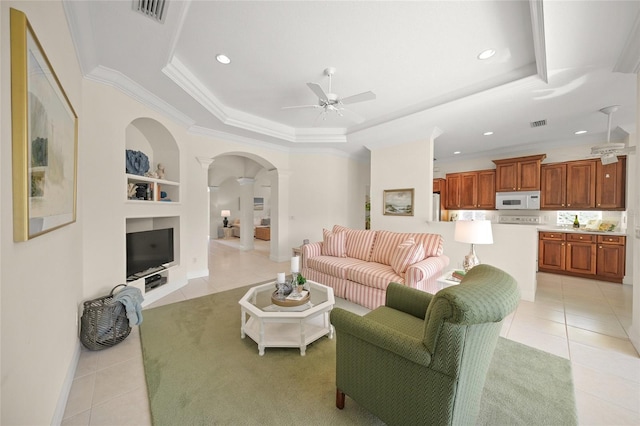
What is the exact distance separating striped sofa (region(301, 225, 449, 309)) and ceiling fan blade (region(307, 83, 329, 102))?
210cm

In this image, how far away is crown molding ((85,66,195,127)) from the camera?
2574 millimetres

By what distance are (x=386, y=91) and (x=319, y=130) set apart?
1.93 metres

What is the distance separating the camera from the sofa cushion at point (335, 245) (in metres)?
3.91

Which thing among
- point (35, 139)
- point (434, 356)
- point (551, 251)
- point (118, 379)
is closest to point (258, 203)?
point (118, 379)

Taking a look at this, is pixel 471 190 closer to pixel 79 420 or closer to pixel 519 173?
pixel 519 173

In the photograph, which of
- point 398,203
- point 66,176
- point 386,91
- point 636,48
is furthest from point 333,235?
point 636,48

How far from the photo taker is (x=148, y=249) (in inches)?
136

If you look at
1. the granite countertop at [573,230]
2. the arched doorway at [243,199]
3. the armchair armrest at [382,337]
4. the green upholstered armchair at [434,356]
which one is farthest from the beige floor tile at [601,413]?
the arched doorway at [243,199]

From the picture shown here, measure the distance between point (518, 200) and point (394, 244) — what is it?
3.83 meters

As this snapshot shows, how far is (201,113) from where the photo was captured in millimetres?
3688

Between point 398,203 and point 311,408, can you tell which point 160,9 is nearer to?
point 311,408

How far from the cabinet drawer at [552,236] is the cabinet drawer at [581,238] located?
10 cm

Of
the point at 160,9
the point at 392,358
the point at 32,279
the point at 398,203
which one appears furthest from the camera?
the point at 398,203

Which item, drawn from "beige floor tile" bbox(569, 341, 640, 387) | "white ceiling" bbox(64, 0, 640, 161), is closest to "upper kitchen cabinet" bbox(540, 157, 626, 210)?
"white ceiling" bbox(64, 0, 640, 161)
